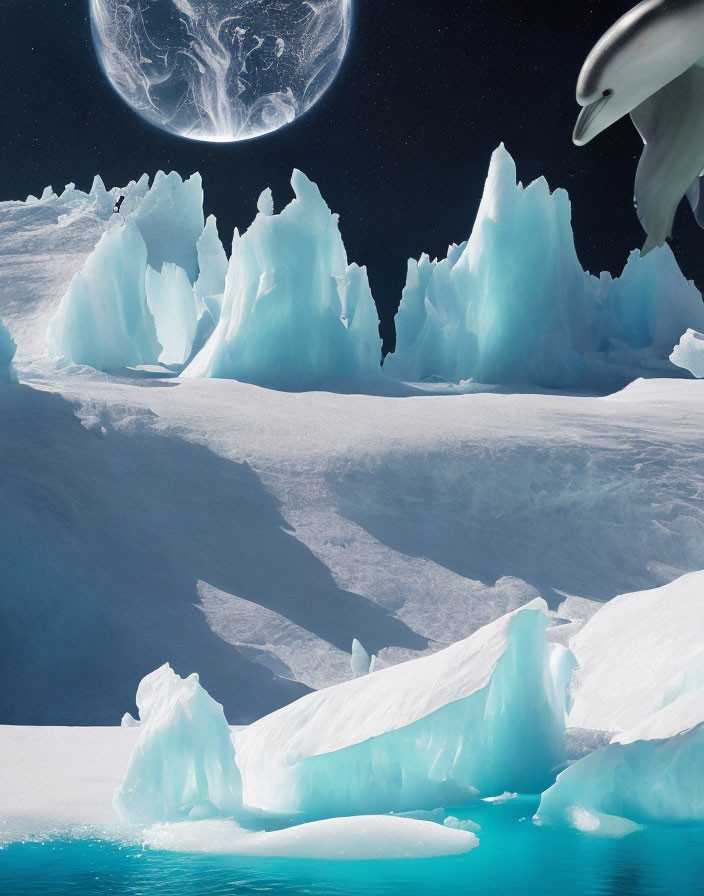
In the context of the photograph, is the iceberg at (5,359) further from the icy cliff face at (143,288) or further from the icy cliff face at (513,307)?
the icy cliff face at (513,307)

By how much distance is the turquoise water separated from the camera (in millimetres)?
4977

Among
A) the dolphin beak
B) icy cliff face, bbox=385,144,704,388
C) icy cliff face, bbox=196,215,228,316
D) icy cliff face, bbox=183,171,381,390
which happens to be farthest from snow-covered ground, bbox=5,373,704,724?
icy cliff face, bbox=196,215,228,316

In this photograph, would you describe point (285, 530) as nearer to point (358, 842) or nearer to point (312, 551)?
point (312, 551)

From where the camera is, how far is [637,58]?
2.77 meters

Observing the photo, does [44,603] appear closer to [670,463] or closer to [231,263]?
[670,463]

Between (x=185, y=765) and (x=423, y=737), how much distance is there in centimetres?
146

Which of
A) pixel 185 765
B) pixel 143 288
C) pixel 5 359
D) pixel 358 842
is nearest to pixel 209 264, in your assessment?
pixel 143 288

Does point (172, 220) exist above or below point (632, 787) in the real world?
above

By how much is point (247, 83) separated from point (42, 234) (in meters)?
23.1

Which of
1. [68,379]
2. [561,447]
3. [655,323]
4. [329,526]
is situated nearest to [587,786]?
[329,526]

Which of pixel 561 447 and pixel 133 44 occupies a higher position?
pixel 133 44

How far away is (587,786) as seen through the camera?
591 cm

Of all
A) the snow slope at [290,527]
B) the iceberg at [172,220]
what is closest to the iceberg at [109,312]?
the snow slope at [290,527]

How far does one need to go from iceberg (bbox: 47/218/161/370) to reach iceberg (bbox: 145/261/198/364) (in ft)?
9.70
